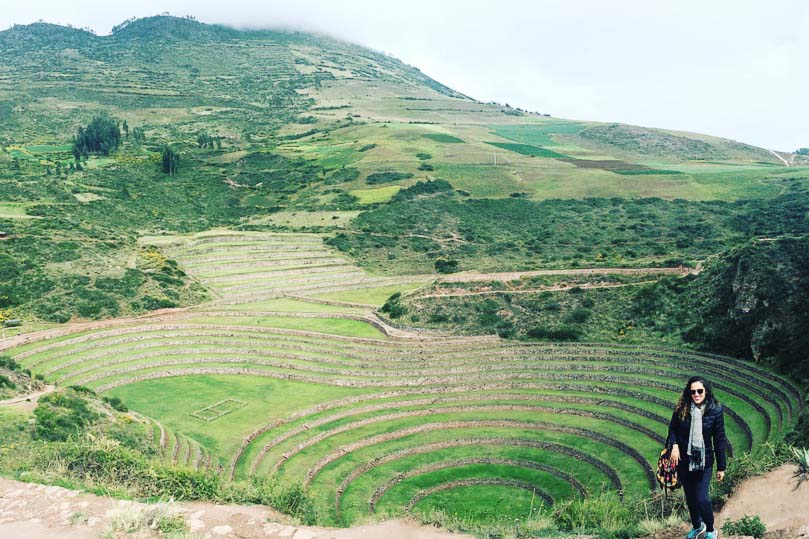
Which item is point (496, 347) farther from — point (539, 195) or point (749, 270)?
point (539, 195)

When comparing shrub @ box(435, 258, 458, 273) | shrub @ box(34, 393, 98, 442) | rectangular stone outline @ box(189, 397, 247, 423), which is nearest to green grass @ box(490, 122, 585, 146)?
shrub @ box(435, 258, 458, 273)

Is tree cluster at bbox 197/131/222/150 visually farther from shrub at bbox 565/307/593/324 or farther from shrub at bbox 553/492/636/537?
shrub at bbox 553/492/636/537

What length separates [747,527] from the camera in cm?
1027

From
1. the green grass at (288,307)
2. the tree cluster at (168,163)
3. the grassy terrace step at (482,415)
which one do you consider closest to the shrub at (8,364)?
the grassy terrace step at (482,415)

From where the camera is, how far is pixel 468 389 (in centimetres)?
3400

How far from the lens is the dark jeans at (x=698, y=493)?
387 inches

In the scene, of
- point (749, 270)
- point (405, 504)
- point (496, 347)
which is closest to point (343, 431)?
point (405, 504)

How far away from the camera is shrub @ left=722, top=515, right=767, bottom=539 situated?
33.3ft

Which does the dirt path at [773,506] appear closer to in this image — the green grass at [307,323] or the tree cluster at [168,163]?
the green grass at [307,323]

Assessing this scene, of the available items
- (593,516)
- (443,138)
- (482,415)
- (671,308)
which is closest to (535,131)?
(443,138)

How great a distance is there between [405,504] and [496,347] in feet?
52.1

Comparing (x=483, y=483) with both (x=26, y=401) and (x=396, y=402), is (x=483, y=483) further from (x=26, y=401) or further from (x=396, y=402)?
(x=26, y=401)

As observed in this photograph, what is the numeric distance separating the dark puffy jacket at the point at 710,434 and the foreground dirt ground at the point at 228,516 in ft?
6.72

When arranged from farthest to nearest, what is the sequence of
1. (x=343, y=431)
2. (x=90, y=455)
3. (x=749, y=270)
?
(x=749, y=270)
(x=343, y=431)
(x=90, y=455)
